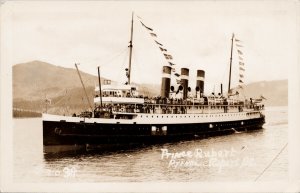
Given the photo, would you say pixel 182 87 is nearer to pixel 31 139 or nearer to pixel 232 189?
pixel 232 189

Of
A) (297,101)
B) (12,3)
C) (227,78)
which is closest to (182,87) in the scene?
(227,78)

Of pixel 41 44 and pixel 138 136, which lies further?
pixel 138 136

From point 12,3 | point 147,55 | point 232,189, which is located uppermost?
point 12,3

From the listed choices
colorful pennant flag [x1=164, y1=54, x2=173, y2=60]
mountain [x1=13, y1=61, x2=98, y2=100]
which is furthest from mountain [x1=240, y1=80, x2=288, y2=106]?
mountain [x1=13, y1=61, x2=98, y2=100]

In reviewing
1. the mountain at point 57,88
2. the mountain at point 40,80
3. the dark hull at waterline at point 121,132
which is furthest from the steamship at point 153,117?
the mountain at point 40,80

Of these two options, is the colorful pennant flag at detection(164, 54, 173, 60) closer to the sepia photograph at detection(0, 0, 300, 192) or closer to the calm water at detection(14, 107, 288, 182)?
the sepia photograph at detection(0, 0, 300, 192)

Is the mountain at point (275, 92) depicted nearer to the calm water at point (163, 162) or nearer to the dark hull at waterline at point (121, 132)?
the calm water at point (163, 162)
